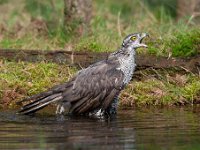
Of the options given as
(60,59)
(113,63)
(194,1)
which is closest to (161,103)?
(113,63)

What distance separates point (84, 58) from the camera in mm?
13023

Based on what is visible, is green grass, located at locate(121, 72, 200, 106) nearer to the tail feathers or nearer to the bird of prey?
the bird of prey

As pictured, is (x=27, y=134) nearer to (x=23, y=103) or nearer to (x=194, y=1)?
(x=23, y=103)

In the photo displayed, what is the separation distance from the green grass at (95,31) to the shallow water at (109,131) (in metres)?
2.10

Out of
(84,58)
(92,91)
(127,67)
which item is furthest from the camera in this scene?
(84,58)

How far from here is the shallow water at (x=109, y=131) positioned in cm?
873

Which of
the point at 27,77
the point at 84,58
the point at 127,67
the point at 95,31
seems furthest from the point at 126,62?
the point at 95,31

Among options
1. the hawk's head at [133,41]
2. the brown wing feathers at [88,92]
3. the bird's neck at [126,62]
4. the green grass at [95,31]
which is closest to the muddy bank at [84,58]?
the green grass at [95,31]

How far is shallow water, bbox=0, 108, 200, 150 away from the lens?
8.73 metres

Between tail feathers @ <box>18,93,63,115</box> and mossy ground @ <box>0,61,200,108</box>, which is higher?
mossy ground @ <box>0,61,200,108</box>

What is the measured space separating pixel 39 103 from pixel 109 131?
6.03 ft

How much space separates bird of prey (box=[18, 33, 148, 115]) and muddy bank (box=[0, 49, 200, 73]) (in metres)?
1.46

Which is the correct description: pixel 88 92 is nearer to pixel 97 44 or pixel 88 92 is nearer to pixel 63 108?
pixel 63 108

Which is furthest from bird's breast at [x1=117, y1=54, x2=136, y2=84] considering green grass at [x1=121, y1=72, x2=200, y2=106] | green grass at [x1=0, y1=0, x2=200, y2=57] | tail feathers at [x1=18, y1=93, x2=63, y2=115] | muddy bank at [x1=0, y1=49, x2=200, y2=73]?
green grass at [x1=0, y1=0, x2=200, y2=57]
